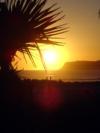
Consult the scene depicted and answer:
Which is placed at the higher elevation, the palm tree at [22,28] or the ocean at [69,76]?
the palm tree at [22,28]

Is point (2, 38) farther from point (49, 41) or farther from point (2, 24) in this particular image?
point (49, 41)

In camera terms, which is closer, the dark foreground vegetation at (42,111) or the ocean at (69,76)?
the dark foreground vegetation at (42,111)

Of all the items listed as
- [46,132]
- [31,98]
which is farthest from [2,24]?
[46,132]

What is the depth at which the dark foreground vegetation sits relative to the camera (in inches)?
331

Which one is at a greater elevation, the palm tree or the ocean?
the palm tree

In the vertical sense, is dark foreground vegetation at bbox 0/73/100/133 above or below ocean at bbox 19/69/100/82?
above

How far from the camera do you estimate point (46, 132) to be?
809cm

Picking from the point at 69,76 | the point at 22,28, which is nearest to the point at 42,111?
the point at 22,28

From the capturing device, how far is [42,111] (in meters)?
9.52

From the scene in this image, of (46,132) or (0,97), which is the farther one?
(0,97)

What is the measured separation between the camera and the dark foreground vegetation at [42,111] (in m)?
8.41

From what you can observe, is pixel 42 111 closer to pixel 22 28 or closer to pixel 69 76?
pixel 22 28

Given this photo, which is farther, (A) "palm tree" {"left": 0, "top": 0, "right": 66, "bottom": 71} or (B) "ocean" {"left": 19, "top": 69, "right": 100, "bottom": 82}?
(B) "ocean" {"left": 19, "top": 69, "right": 100, "bottom": 82}

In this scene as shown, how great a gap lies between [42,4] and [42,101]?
9.24 ft
